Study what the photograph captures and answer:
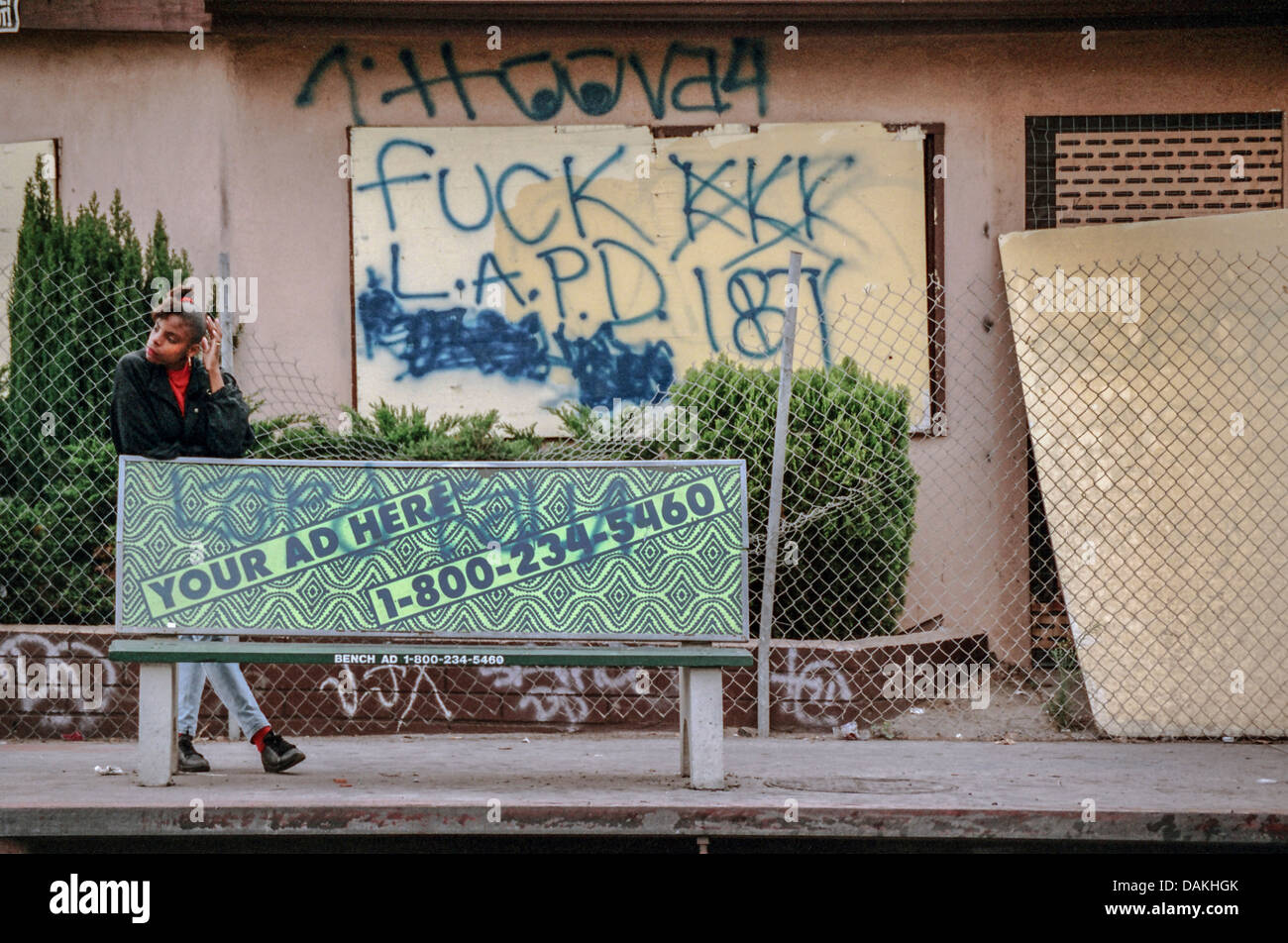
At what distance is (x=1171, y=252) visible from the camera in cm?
755

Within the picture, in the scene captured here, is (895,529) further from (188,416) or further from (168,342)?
(168,342)

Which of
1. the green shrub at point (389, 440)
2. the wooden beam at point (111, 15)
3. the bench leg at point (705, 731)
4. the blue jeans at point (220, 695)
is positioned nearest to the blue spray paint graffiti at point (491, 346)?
the green shrub at point (389, 440)

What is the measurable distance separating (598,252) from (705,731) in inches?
160

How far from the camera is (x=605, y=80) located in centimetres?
882

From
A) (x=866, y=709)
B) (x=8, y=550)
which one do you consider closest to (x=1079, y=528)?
(x=866, y=709)

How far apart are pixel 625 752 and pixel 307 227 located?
4.21m

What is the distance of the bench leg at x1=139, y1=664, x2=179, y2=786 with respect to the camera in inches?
218

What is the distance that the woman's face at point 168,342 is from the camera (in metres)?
5.80

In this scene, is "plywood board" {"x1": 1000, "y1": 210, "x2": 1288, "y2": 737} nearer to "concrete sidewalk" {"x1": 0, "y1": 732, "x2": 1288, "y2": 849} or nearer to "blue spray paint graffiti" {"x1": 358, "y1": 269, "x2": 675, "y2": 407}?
"concrete sidewalk" {"x1": 0, "y1": 732, "x2": 1288, "y2": 849}

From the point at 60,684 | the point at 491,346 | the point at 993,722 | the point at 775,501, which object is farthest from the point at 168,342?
the point at 993,722

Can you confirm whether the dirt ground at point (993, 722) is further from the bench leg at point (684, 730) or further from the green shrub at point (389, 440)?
the green shrub at point (389, 440)

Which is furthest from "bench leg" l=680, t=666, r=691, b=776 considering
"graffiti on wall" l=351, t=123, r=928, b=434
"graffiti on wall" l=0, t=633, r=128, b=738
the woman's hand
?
"graffiti on wall" l=351, t=123, r=928, b=434

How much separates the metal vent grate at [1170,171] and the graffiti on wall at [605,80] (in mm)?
2049

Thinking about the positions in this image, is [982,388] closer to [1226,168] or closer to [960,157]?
[960,157]
